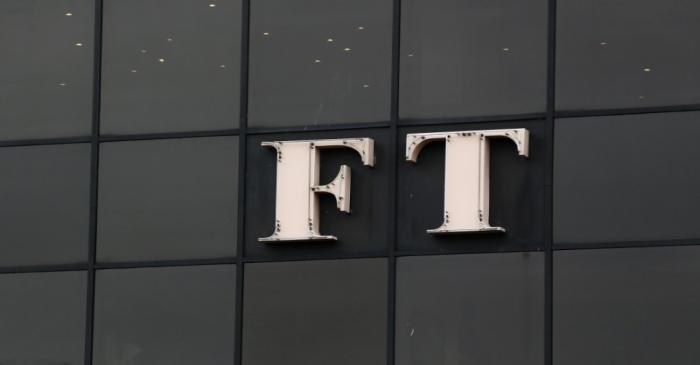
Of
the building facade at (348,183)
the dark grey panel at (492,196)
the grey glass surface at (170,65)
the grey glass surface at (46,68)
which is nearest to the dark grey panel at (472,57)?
the building facade at (348,183)

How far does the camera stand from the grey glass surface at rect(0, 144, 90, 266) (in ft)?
86.0

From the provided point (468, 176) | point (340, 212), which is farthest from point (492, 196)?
point (340, 212)

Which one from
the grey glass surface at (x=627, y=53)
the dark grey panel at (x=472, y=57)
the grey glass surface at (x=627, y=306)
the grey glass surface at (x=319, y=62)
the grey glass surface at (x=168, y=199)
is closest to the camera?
the grey glass surface at (x=627, y=306)

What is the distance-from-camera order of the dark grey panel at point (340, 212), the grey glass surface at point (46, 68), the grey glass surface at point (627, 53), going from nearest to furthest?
1. the grey glass surface at point (627, 53)
2. the dark grey panel at point (340, 212)
3. the grey glass surface at point (46, 68)

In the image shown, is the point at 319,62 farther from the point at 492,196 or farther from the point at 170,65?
the point at 492,196

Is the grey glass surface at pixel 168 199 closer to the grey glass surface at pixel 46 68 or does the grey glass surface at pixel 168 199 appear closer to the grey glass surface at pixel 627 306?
the grey glass surface at pixel 46 68

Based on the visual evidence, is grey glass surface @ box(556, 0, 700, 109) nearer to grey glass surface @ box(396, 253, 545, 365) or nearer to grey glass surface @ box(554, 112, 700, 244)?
grey glass surface @ box(554, 112, 700, 244)

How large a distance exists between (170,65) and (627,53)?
6.18 meters

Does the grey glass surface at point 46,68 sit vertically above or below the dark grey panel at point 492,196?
above

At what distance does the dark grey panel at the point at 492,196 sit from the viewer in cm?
2412

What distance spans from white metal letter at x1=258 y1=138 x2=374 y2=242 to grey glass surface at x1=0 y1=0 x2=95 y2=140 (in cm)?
304

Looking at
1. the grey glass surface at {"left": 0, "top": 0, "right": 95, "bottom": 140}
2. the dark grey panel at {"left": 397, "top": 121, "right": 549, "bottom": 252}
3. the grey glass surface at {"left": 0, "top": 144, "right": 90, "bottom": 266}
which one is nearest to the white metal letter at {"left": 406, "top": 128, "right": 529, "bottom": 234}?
the dark grey panel at {"left": 397, "top": 121, "right": 549, "bottom": 252}

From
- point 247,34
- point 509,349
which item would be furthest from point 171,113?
point 509,349

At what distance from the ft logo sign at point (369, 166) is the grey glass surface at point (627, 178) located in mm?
677
